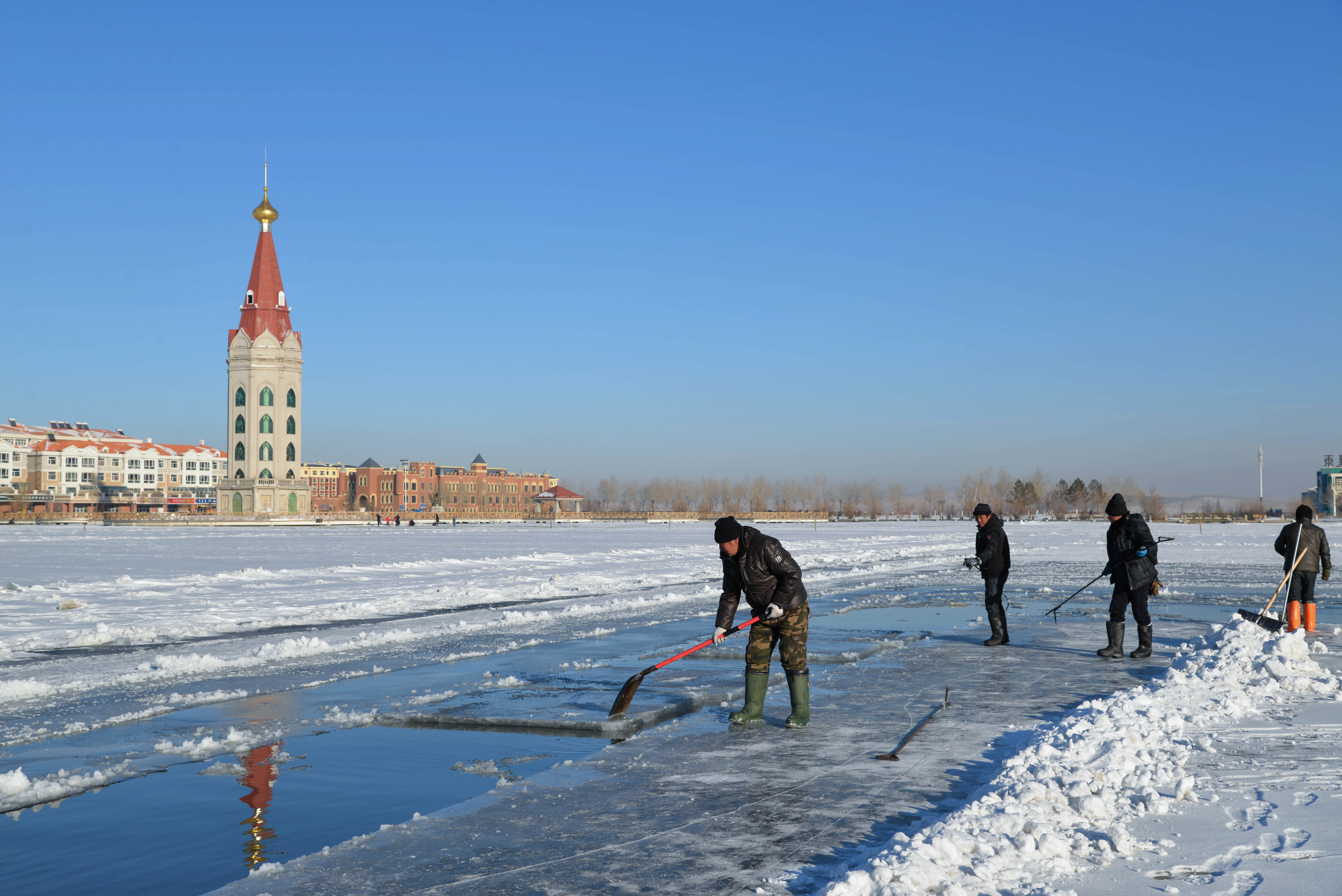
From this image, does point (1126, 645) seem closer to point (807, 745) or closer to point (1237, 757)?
point (1237, 757)

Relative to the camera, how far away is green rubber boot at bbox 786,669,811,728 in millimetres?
7652

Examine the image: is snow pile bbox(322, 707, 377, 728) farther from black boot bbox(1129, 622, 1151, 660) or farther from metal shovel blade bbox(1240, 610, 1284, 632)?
metal shovel blade bbox(1240, 610, 1284, 632)

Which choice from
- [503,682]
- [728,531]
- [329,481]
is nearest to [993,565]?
[503,682]

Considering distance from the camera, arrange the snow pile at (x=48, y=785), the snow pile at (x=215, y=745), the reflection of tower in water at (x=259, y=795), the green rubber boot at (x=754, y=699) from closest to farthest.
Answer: the reflection of tower in water at (x=259, y=795) < the snow pile at (x=48, y=785) < the snow pile at (x=215, y=745) < the green rubber boot at (x=754, y=699)

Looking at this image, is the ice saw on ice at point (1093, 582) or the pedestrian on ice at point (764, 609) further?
the ice saw on ice at point (1093, 582)

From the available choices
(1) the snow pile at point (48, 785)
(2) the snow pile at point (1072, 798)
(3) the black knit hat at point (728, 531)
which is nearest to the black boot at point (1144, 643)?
(2) the snow pile at point (1072, 798)

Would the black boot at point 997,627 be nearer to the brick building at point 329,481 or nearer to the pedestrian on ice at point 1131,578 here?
the pedestrian on ice at point 1131,578

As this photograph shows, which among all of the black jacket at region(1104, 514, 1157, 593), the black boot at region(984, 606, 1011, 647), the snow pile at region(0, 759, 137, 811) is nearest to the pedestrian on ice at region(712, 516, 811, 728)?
the snow pile at region(0, 759, 137, 811)

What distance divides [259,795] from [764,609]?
11.2ft

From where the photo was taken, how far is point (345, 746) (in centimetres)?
725

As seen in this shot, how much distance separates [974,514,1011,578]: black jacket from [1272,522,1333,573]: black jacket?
3.31 metres

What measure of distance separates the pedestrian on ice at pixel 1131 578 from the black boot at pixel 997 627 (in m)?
1.23

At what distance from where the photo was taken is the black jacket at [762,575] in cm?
749

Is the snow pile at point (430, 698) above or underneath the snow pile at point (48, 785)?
underneath
